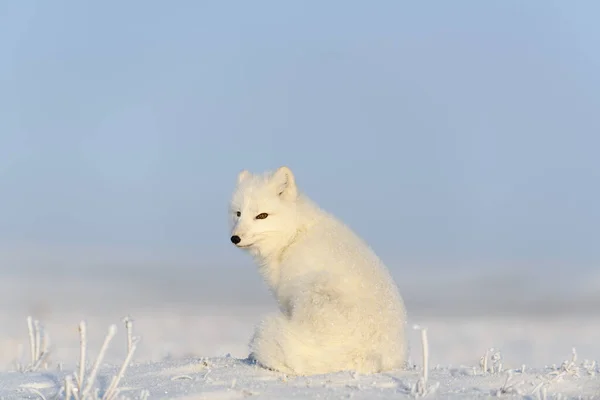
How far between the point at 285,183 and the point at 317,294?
1.81 m

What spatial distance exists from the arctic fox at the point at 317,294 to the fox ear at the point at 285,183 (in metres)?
0.12

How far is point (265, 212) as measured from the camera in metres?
7.04

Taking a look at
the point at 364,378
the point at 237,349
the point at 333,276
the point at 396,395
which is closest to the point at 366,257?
the point at 333,276

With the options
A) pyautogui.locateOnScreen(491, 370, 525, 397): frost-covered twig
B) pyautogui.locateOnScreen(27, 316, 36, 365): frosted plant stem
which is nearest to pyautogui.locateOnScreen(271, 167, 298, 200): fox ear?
pyautogui.locateOnScreen(27, 316, 36, 365): frosted plant stem

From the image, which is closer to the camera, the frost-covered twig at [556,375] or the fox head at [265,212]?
the frost-covered twig at [556,375]

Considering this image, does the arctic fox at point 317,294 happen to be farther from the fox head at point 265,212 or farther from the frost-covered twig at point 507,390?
the frost-covered twig at point 507,390

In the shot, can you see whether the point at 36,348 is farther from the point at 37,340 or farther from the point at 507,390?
the point at 507,390

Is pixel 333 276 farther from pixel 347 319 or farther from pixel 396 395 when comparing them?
pixel 396 395

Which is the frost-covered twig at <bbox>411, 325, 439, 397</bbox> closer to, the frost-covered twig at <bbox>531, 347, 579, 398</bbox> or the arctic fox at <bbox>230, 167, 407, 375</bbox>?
the frost-covered twig at <bbox>531, 347, 579, 398</bbox>

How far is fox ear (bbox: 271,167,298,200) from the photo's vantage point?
729 cm

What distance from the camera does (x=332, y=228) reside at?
684 cm

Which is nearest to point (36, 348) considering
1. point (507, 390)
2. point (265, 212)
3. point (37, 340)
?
point (37, 340)

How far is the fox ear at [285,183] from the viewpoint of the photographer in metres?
7.29

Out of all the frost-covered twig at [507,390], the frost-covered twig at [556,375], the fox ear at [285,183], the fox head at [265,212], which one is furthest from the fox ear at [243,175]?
A: the frost-covered twig at [507,390]
